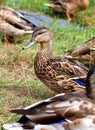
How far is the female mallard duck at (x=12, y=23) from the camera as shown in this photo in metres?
9.55

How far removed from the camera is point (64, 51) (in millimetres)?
9047

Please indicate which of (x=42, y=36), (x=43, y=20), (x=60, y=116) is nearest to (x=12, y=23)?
(x=43, y=20)

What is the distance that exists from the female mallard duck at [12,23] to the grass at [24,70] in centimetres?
20

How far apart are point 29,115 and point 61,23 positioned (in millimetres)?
5534

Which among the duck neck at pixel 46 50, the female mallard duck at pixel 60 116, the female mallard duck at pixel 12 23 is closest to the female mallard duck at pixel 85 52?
the duck neck at pixel 46 50

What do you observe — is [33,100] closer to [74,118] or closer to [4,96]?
[4,96]

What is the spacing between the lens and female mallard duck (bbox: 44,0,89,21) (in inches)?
467

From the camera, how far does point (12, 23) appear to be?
9688mm

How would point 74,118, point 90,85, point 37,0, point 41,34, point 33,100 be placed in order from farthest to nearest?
point 37,0
point 41,34
point 33,100
point 90,85
point 74,118

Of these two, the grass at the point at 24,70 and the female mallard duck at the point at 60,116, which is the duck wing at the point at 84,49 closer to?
the grass at the point at 24,70

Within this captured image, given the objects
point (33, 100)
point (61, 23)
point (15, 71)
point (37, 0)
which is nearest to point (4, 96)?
point (33, 100)

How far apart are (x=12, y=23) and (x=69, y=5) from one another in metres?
2.64

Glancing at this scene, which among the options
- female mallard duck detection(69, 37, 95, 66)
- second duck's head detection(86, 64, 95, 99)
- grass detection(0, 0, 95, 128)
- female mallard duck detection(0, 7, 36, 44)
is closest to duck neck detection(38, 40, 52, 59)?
grass detection(0, 0, 95, 128)

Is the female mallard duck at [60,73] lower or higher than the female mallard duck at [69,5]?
lower
